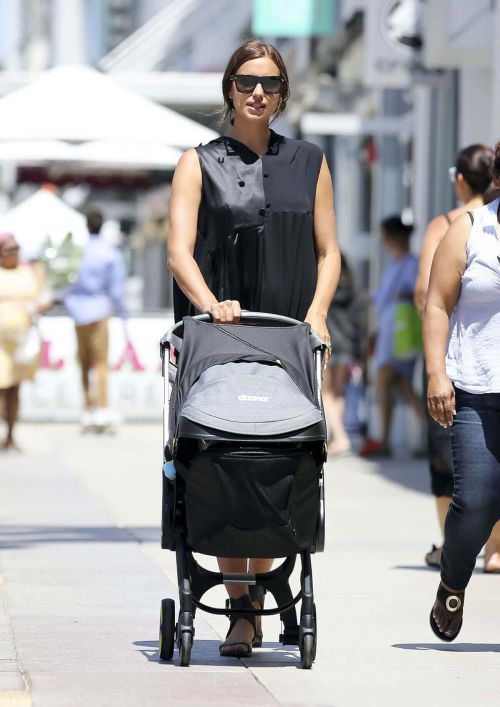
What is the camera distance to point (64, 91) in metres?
11.0

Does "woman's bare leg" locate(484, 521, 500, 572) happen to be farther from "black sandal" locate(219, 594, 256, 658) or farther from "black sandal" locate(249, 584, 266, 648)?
"black sandal" locate(219, 594, 256, 658)

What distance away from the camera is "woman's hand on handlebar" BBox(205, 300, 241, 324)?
5.81 metres

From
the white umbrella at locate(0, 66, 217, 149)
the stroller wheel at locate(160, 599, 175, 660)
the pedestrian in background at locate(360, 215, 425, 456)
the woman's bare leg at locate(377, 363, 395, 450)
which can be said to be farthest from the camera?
the woman's bare leg at locate(377, 363, 395, 450)

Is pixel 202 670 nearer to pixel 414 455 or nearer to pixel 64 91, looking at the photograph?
pixel 64 91

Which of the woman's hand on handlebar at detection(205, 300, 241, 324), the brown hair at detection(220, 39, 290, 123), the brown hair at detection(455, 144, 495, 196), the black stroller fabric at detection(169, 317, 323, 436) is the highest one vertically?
the brown hair at detection(220, 39, 290, 123)

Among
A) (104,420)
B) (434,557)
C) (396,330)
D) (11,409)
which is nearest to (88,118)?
(434,557)

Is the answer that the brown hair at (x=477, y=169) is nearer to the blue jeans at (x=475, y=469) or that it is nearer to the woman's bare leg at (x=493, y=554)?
the woman's bare leg at (x=493, y=554)

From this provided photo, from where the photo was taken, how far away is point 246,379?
5672mm

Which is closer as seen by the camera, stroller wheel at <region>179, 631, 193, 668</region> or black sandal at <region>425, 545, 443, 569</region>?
stroller wheel at <region>179, 631, 193, 668</region>

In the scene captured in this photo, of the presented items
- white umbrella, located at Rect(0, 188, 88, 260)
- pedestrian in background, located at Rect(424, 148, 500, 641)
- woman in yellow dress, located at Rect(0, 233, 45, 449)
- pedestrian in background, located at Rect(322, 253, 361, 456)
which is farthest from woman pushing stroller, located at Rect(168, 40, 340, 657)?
white umbrella, located at Rect(0, 188, 88, 260)

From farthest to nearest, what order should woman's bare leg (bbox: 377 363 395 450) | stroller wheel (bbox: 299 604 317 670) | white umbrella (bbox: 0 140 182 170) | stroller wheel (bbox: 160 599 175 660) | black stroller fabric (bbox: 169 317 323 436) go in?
woman's bare leg (bbox: 377 363 395 450) < white umbrella (bbox: 0 140 182 170) < stroller wheel (bbox: 160 599 175 660) < stroller wheel (bbox: 299 604 317 670) < black stroller fabric (bbox: 169 317 323 436)

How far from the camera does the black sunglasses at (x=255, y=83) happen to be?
6.06 meters

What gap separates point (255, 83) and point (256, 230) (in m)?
0.46

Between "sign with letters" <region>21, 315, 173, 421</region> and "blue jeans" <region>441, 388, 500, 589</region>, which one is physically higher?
"blue jeans" <region>441, 388, 500, 589</region>
